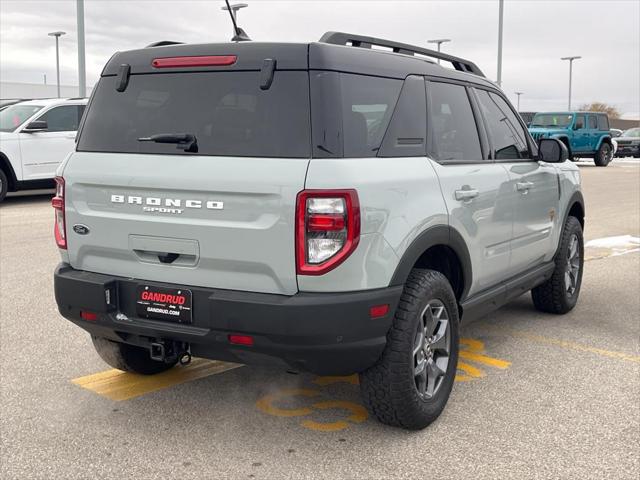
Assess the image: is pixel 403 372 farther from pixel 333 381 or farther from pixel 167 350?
pixel 167 350

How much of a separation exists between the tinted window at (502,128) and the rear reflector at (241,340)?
220 cm

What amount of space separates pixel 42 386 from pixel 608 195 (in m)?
14.8

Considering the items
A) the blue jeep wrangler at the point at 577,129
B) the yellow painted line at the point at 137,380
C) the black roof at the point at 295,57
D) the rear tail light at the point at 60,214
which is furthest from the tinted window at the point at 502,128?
the blue jeep wrangler at the point at 577,129

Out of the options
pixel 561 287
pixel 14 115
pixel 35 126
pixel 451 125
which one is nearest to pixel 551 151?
pixel 561 287

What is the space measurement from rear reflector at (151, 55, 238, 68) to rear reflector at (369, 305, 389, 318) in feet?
4.19

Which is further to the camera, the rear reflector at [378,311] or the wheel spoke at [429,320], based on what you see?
the wheel spoke at [429,320]

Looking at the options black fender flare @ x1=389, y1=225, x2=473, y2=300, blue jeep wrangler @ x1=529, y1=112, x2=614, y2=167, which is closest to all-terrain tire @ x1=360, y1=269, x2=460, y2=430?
black fender flare @ x1=389, y1=225, x2=473, y2=300

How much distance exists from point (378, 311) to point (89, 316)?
1408 mm

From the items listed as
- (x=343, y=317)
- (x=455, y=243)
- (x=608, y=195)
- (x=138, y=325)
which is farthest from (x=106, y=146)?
(x=608, y=195)

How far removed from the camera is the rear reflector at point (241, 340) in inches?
127

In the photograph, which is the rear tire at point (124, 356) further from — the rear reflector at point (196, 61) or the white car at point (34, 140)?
the white car at point (34, 140)

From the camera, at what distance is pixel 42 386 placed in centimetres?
425

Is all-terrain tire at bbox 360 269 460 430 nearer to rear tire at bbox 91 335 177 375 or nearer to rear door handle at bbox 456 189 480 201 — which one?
rear door handle at bbox 456 189 480 201

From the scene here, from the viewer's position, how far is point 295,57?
3.26 meters
